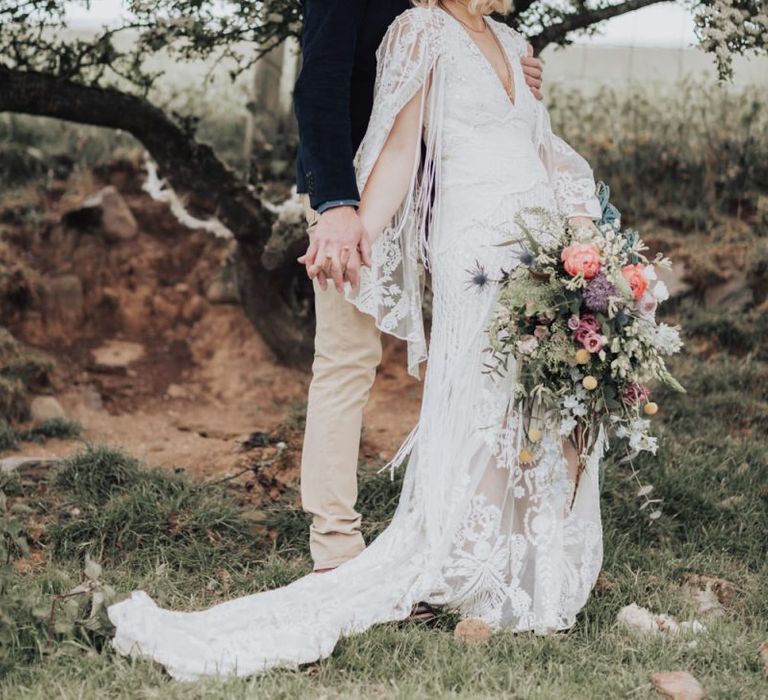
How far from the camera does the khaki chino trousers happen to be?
3.52 m

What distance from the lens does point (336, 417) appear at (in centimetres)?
352

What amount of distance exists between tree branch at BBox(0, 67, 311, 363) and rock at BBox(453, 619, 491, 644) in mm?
3207

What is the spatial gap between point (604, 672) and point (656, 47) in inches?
263

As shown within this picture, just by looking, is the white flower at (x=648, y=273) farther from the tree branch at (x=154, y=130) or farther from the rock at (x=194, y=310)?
the rock at (x=194, y=310)

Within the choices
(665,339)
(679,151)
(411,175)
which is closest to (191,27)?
(411,175)

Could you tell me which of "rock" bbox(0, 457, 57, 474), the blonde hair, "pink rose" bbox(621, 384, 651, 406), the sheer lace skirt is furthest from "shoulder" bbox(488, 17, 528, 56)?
"rock" bbox(0, 457, 57, 474)

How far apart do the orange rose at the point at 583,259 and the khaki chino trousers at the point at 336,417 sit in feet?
2.47

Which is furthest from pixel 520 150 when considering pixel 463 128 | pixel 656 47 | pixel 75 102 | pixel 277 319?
pixel 656 47

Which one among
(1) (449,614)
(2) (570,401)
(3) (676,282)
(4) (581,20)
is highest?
(4) (581,20)

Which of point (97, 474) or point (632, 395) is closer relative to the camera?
point (632, 395)

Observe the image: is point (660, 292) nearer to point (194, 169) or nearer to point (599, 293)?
point (599, 293)

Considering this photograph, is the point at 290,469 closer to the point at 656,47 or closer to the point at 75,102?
the point at 75,102

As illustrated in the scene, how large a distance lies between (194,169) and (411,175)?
2.61 m

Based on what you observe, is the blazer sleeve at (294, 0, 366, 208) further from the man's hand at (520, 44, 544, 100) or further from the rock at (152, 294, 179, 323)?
the rock at (152, 294, 179, 323)
